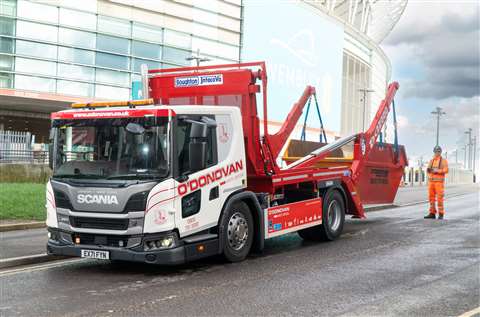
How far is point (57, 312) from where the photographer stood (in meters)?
5.72

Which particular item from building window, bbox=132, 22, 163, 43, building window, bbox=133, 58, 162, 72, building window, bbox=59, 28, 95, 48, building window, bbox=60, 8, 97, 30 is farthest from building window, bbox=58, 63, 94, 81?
building window, bbox=132, 22, 163, 43

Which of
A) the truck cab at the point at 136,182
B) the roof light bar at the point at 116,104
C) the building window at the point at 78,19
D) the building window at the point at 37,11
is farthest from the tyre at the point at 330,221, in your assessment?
the building window at the point at 78,19

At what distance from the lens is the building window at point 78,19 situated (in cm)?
3888

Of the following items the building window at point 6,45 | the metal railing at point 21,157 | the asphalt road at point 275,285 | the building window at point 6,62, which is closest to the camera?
the asphalt road at point 275,285

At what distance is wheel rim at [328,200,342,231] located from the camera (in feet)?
36.0

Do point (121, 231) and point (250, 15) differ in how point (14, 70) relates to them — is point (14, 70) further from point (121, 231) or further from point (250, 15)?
point (121, 231)

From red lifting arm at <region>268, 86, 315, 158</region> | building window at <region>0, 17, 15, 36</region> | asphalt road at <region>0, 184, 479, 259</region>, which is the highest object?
building window at <region>0, 17, 15, 36</region>

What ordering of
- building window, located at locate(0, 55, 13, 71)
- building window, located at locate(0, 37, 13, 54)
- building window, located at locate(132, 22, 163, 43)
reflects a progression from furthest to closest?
building window, located at locate(132, 22, 163, 43)
building window, located at locate(0, 55, 13, 71)
building window, located at locate(0, 37, 13, 54)

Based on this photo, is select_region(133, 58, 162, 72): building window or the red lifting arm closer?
the red lifting arm

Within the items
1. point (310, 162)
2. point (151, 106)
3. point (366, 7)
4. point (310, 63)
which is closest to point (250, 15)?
point (310, 63)

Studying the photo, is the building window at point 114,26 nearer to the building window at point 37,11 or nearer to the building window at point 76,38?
the building window at point 76,38

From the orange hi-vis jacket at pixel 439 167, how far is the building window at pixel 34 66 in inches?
1174

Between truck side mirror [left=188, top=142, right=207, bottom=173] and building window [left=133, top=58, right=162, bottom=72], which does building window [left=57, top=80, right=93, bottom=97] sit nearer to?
building window [left=133, top=58, right=162, bottom=72]

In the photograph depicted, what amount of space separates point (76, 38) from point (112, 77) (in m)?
3.62
